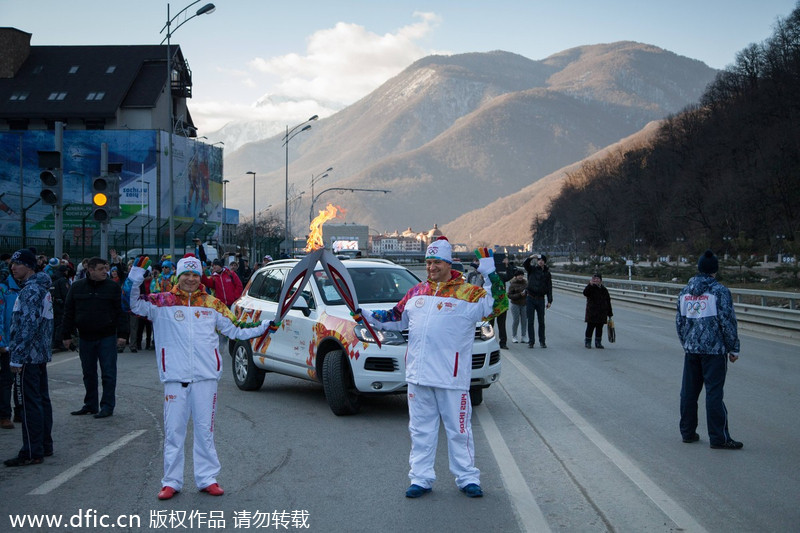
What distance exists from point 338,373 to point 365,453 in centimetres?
197

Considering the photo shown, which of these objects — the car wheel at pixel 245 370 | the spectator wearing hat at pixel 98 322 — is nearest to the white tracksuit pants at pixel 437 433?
the spectator wearing hat at pixel 98 322

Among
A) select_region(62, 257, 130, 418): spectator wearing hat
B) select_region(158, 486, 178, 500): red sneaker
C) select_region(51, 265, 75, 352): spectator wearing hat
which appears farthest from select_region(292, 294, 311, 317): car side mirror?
select_region(51, 265, 75, 352): spectator wearing hat

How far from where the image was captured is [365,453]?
801cm

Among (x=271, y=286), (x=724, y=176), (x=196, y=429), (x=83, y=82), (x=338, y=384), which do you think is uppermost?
(x=83, y=82)

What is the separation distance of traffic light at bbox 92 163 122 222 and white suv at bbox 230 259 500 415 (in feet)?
11.6

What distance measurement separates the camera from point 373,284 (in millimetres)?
11281

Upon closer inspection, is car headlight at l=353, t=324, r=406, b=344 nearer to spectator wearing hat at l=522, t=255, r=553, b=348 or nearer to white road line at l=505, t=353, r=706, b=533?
white road line at l=505, t=353, r=706, b=533

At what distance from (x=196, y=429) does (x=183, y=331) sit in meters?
0.79

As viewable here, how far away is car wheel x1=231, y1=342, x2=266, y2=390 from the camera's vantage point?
39.5 feet

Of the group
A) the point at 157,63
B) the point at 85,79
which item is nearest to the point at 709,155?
the point at 157,63

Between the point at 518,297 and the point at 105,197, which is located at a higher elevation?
the point at 105,197

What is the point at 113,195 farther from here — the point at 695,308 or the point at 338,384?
the point at 695,308

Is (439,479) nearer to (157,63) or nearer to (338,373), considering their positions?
(338,373)

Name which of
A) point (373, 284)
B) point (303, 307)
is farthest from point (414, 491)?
point (373, 284)
